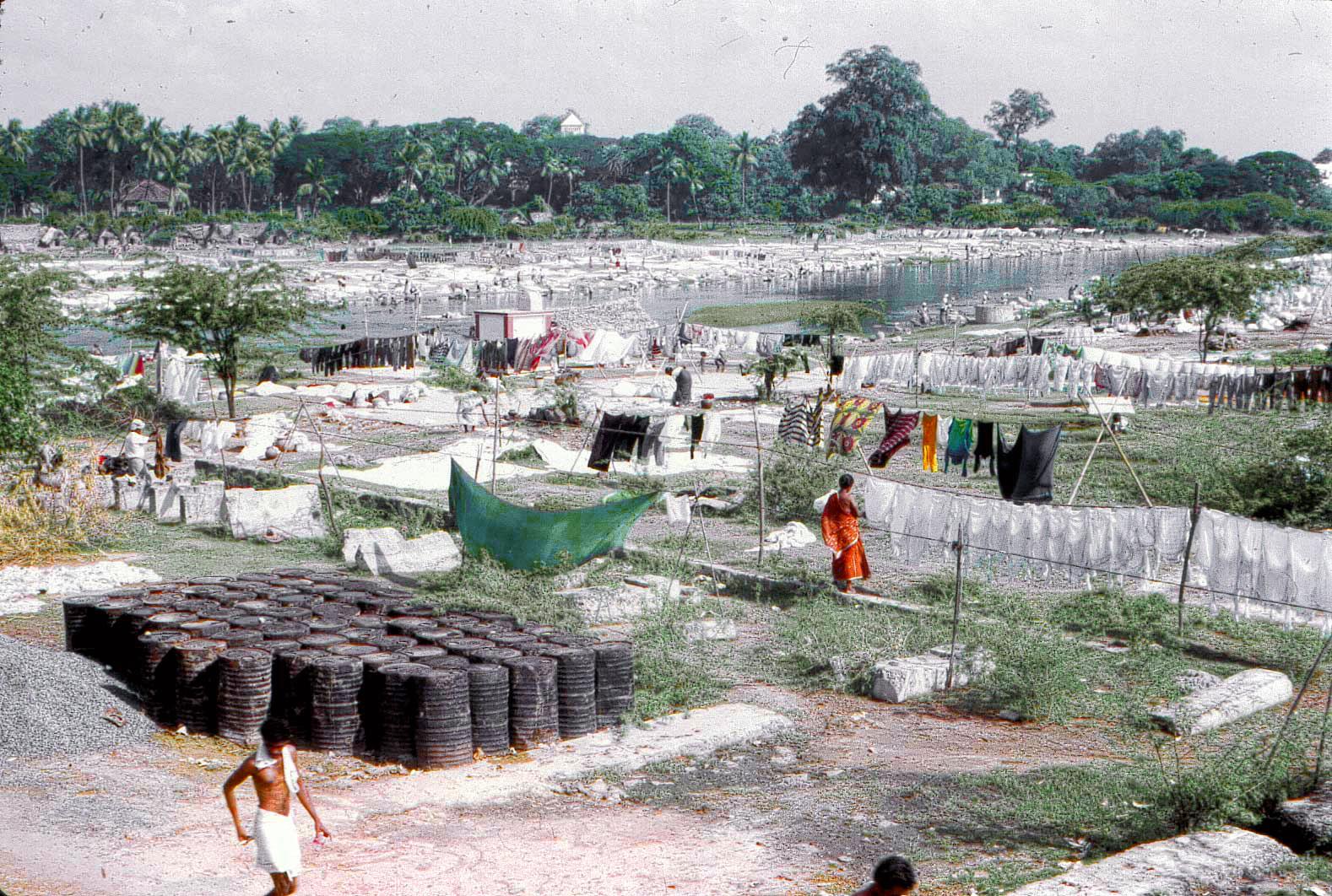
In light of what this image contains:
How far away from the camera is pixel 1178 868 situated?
21.2 ft

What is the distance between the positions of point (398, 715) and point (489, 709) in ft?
1.94

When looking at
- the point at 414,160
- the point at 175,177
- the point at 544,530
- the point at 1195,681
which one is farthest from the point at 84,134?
the point at 1195,681

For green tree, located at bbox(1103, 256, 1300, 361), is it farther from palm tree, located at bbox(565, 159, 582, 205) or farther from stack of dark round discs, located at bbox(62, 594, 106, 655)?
palm tree, located at bbox(565, 159, 582, 205)

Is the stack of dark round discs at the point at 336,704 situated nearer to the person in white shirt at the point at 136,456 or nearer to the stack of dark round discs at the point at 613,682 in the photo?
the stack of dark round discs at the point at 613,682

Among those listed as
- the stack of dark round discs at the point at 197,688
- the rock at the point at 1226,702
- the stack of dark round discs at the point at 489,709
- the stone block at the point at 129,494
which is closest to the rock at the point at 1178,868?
the rock at the point at 1226,702

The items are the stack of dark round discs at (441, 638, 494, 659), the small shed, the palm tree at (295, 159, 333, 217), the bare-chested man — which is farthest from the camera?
the palm tree at (295, 159, 333, 217)

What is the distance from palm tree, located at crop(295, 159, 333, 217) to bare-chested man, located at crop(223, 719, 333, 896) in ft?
308

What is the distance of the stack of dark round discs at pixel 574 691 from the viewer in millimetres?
9359

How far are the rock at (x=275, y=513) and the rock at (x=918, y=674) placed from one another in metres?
8.10

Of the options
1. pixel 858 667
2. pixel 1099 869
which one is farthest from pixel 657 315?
pixel 1099 869

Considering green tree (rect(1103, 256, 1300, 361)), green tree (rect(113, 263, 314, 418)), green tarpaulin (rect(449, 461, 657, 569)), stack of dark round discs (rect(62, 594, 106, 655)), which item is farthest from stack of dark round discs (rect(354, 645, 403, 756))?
green tree (rect(1103, 256, 1300, 361))

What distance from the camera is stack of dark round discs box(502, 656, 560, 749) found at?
916 centimetres

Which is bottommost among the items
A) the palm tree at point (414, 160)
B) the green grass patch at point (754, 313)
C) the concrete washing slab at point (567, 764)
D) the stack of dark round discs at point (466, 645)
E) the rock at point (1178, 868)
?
the concrete washing slab at point (567, 764)

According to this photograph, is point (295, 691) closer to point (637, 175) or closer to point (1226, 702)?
point (1226, 702)
